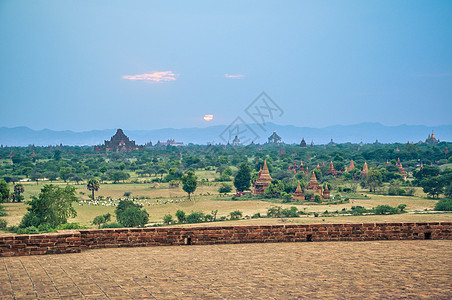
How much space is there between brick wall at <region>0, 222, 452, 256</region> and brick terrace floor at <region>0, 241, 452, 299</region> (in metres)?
0.28

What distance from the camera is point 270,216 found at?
44906mm

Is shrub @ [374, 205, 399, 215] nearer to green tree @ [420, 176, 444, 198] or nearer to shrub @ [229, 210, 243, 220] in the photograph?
shrub @ [229, 210, 243, 220]

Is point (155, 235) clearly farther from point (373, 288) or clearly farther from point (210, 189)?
point (210, 189)

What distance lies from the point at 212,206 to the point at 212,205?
0.66m

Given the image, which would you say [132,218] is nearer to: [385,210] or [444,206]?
[385,210]

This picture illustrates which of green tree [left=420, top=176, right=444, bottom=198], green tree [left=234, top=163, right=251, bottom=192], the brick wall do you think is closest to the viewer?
the brick wall

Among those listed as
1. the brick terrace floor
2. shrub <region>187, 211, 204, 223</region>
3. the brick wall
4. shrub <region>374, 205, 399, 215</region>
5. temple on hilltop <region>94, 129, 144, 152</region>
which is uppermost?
temple on hilltop <region>94, 129, 144, 152</region>

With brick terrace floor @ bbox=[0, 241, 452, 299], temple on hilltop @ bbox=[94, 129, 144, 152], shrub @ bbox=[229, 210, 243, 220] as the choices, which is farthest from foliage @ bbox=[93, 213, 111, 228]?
temple on hilltop @ bbox=[94, 129, 144, 152]

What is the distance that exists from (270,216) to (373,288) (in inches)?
1530


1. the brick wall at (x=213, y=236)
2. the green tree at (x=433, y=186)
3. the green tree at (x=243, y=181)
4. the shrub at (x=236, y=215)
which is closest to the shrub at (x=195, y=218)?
the shrub at (x=236, y=215)

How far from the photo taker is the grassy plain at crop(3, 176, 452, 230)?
40.9 meters

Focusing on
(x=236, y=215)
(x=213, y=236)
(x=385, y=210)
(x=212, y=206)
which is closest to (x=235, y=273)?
(x=213, y=236)

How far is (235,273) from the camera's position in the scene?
703cm

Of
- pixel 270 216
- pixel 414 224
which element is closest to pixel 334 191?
pixel 270 216
